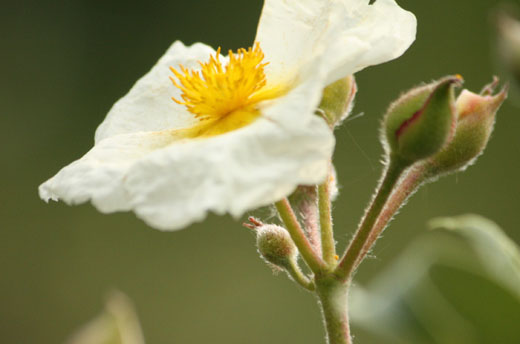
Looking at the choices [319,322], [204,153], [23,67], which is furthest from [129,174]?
[23,67]

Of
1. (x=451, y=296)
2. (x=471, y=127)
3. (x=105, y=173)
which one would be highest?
(x=105, y=173)

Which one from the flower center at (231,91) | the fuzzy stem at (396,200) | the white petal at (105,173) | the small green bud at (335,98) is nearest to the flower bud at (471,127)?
the fuzzy stem at (396,200)

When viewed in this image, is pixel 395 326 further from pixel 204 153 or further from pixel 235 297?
pixel 235 297

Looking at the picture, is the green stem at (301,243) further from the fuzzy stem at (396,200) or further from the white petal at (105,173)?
the white petal at (105,173)

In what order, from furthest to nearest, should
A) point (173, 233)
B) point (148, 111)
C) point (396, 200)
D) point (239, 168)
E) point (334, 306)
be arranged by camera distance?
1. point (173, 233)
2. point (148, 111)
3. point (396, 200)
4. point (334, 306)
5. point (239, 168)

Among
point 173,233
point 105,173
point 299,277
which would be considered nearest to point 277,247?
point 299,277

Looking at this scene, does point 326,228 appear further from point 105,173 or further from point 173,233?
point 173,233
